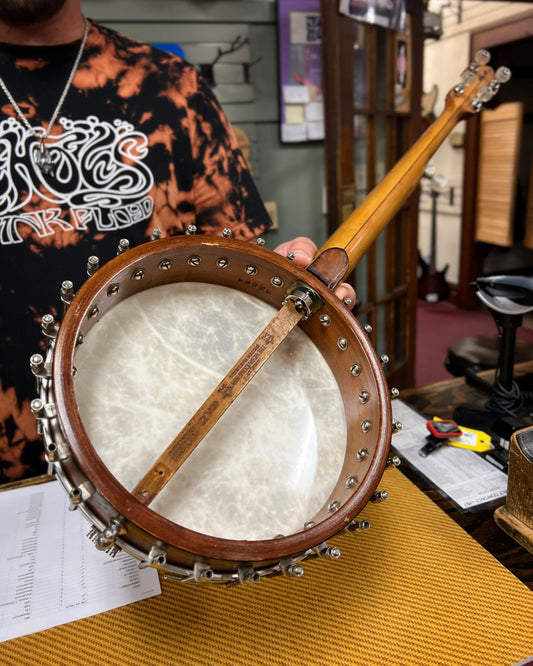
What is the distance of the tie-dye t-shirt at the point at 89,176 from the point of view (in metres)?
1.05

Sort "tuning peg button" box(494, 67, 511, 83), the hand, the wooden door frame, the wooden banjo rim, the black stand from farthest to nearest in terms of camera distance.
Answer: the wooden door frame < the black stand < "tuning peg button" box(494, 67, 511, 83) < the hand < the wooden banjo rim

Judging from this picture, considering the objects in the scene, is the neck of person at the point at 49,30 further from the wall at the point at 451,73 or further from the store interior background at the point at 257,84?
the wall at the point at 451,73

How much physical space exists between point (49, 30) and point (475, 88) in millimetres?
861

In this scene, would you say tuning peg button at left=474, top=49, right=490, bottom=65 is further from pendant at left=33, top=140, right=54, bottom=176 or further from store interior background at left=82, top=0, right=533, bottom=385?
store interior background at left=82, top=0, right=533, bottom=385

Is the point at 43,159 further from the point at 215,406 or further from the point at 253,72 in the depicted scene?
the point at 253,72

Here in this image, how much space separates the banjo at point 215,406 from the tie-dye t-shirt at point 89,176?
0.46 metres

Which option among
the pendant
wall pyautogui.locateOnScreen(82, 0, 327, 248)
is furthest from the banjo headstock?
wall pyautogui.locateOnScreen(82, 0, 327, 248)

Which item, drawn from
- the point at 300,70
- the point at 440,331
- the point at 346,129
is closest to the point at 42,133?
the point at 346,129

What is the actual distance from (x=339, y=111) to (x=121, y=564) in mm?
1988

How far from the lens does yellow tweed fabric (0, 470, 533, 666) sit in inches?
26.2

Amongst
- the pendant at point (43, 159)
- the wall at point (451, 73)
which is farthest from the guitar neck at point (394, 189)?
the wall at point (451, 73)

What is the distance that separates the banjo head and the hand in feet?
0.19

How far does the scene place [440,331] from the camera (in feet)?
15.2

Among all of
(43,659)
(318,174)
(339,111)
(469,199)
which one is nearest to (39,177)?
(43,659)
